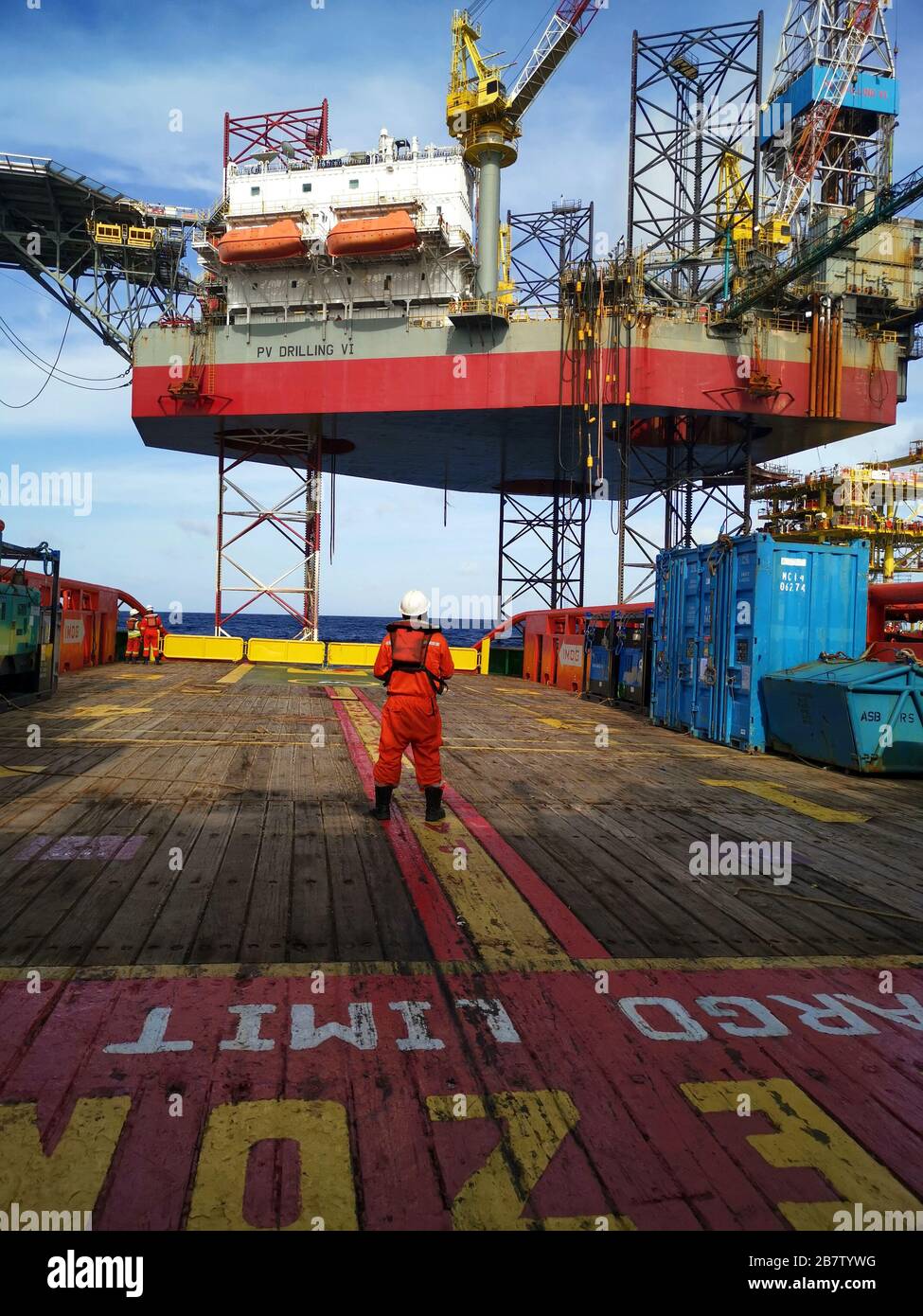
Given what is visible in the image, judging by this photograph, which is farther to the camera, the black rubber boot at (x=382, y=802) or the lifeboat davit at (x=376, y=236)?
the lifeboat davit at (x=376, y=236)

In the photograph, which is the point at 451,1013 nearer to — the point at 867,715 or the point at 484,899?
the point at 484,899

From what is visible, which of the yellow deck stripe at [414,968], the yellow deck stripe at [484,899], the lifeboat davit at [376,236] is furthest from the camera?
the lifeboat davit at [376,236]

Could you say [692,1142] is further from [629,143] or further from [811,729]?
[629,143]

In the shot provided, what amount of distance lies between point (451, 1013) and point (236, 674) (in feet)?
70.6

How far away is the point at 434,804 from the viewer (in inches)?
293

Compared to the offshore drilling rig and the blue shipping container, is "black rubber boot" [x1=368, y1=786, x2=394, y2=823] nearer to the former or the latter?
the blue shipping container

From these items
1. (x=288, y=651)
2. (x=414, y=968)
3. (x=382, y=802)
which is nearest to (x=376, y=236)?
(x=288, y=651)

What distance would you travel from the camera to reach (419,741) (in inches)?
291

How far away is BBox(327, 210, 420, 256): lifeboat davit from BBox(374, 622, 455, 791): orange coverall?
30915 mm

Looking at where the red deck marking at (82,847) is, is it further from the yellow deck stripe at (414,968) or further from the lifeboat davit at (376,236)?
the lifeboat davit at (376,236)

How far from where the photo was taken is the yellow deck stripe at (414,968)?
405 cm

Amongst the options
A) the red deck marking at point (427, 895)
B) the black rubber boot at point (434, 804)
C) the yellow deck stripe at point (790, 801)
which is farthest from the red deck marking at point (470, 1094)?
the yellow deck stripe at point (790, 801)

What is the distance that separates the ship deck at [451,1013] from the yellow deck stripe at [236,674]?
43.4 feet
